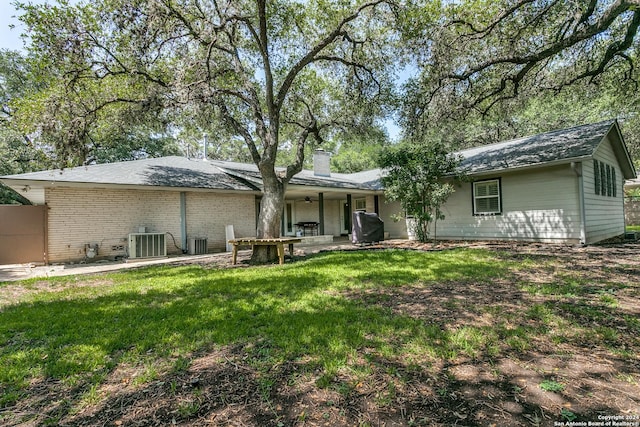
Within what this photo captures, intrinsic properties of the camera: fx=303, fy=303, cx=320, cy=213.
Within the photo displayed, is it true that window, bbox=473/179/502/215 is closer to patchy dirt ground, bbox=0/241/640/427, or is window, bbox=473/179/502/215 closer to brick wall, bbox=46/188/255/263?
patchy dirt ground, bbox=0/241/640/427

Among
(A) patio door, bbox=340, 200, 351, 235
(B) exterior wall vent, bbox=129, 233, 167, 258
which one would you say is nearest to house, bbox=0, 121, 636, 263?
(B) exterior wall vent, bbox=129, 233, 167, 258

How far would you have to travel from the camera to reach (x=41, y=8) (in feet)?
25.3

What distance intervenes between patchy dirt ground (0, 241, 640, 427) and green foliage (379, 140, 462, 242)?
7.61m

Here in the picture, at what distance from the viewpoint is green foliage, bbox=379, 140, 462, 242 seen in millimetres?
10320

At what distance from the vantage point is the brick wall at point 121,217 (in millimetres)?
9523

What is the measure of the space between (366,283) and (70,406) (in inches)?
160

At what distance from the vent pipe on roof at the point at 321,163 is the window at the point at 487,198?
786 cm

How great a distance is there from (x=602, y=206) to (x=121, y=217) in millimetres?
16812

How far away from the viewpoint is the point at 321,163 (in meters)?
17.0

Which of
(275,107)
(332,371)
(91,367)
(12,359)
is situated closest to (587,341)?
(332,371)

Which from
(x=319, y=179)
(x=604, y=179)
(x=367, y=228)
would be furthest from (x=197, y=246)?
(x=604, y=179)

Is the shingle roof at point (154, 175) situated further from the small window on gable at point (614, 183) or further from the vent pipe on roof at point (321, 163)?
the small window on gable at point (614, 183)

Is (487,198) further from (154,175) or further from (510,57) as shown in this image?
(154,175)

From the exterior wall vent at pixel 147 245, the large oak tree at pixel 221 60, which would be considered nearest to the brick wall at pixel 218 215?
the exterior wall vent at pixel 147 245
